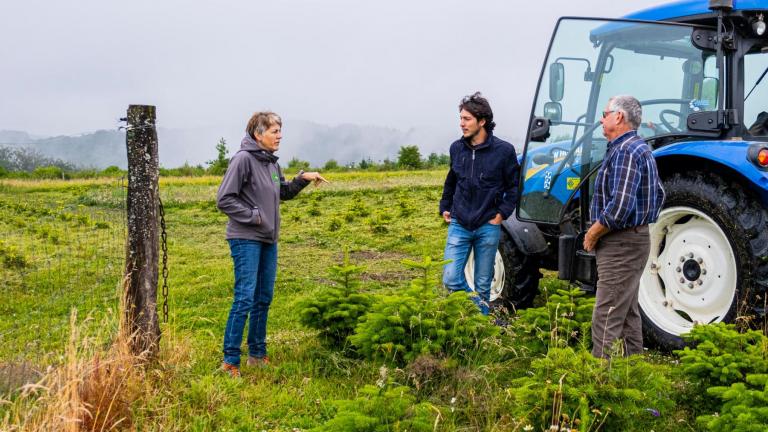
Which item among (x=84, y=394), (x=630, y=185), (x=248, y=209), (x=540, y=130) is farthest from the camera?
(x=540, y=130)

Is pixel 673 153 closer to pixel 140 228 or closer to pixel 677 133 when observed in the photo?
pixel 677 133

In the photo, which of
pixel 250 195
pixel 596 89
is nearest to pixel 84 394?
pixel 250 195

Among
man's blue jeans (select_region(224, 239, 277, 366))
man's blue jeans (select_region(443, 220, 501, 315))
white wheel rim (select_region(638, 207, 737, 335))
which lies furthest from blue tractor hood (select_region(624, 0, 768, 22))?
man's blue jeans (select_region(224, 239, 277, 366))

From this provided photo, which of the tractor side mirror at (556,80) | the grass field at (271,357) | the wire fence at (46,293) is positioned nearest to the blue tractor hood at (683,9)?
the tractor side mirror at (556,80)

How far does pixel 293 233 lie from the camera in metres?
15.1

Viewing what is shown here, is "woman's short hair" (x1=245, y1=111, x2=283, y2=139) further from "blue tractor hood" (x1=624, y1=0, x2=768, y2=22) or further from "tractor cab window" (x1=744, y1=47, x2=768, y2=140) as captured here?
"tractor cab window" (x1=744, y1=47, x2=768, y2=140)

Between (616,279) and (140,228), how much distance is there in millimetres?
3104

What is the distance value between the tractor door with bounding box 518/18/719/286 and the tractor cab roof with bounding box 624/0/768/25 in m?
0.11

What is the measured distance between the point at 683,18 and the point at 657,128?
0.89 m

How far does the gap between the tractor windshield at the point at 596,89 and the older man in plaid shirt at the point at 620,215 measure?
1641 millimetres

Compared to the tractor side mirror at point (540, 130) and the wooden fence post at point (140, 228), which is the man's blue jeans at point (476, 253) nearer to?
the tractor side mirror at point (540, 130)

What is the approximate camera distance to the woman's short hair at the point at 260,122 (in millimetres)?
5320

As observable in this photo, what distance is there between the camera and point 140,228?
16.3 ft

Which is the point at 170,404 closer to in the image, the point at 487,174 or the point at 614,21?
the point at 487,174
